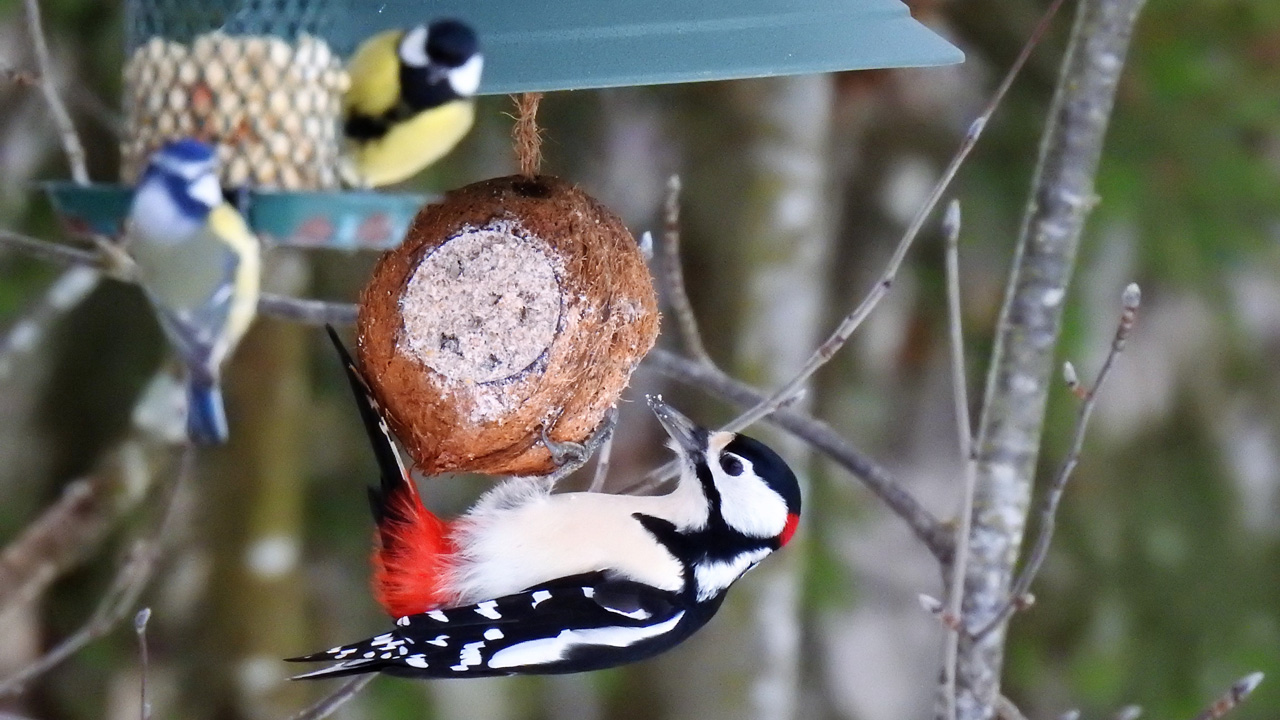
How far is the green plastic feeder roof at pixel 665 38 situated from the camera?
1.81 meters

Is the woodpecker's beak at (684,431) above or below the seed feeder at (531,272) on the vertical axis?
below

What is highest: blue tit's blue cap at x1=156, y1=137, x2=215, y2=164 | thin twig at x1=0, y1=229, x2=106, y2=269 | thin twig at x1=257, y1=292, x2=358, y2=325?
blue tit's blue cap at x1=156, y1=137, x2=215, y2=164

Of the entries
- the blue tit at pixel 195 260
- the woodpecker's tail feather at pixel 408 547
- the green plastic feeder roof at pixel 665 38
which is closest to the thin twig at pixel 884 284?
the green plastic feeder roof at pixel 665 38

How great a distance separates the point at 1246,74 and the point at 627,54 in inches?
93.7

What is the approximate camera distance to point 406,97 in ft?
5.75

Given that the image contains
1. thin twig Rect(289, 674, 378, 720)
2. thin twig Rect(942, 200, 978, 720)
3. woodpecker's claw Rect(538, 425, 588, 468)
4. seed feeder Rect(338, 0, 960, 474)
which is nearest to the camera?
seed feeder Rect(338, 0, 960, 474)

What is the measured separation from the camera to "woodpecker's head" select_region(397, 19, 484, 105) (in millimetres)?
1685

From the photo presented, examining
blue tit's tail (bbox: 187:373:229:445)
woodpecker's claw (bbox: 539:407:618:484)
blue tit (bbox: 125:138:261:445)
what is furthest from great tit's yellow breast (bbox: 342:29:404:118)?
woodpecker's claw (bbox: 539:407:618:484)

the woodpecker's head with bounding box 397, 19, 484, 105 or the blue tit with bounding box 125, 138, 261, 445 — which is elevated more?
the woodpecker's head with bounding box 397, 19, 484, 105

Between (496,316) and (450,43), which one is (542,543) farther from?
(450,43)

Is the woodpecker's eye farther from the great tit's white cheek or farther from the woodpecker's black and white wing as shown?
the great tit's white cheek

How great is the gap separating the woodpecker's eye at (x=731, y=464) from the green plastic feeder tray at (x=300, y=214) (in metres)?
1.11

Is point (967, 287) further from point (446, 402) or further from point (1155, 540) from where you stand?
point (446, 402)

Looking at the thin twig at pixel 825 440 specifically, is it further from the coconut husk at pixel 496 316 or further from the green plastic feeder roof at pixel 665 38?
the green plastic feeder roof at pixel 665 38
